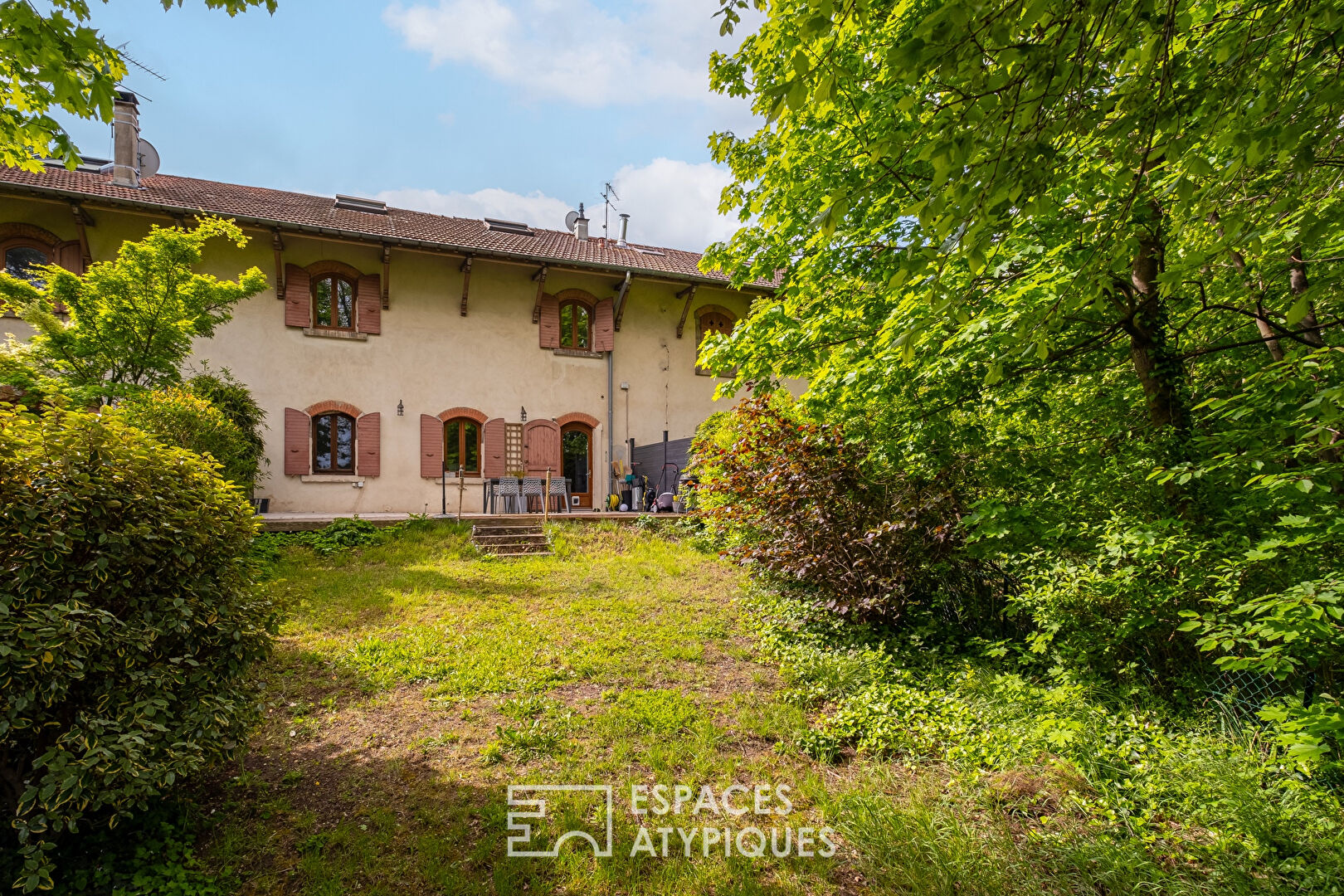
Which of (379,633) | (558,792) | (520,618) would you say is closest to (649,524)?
(520,618)

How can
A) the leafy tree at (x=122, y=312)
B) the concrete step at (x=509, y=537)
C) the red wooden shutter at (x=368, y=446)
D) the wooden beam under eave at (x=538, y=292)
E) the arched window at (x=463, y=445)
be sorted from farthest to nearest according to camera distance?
the wooden beam under eave at (x=538, y=292)
the arched window at (x=463, y=445)
the red wooden shutter at (x=368, y=446)
the concrete step at (x=509, y=537)
the leafy tree at (x=122, y=312)

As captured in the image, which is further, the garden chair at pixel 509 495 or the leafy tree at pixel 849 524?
the garden chair at pixel 509 495

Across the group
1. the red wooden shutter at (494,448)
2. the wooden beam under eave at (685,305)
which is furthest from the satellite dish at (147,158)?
the wooden beam under eave at (685,305)

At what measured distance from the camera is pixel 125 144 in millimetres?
13391

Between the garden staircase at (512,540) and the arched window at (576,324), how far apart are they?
611 cm

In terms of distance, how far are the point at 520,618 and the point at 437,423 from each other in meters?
9.18

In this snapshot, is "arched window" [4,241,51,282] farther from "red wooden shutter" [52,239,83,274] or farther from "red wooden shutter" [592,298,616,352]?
"red wooden shutter" [592,298,616,352]

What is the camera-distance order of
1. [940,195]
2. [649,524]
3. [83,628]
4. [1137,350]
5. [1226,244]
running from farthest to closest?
1. [649,524]
2. [1137,350]
3. [1226,244]
4. [83,628]
5. [940,195]

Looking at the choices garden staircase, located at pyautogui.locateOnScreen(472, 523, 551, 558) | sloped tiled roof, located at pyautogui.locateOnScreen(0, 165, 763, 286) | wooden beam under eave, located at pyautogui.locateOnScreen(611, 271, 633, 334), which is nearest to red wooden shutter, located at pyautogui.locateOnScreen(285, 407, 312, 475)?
sloped tiled roof, located at pyautogui.locateOnScreen(0, 165, 763, 286)

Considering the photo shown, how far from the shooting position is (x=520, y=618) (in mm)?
6172

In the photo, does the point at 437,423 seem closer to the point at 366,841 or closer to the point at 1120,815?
the point at 366,841

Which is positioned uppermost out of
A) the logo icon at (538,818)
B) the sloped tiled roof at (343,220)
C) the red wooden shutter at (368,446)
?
the sloped tiled roof at (343,220)

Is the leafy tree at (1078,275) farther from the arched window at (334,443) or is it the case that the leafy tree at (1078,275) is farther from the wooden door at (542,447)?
the arched window at (334,443)

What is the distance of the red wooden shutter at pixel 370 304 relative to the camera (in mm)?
13734
